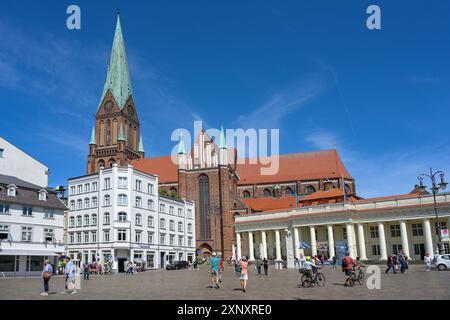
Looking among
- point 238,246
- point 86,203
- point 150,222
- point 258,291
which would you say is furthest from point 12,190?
point 238,246

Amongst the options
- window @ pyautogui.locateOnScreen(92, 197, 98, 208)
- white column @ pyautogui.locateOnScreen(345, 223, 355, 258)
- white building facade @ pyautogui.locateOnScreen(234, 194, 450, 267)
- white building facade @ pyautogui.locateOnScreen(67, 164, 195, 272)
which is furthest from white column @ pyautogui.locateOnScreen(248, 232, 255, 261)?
window @ pyautogui.locateOnScreen(92, 197, 98, 208)

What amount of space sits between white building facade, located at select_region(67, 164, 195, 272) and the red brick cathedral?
1581cm

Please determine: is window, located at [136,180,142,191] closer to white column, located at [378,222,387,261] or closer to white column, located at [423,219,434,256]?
white column, located at [378,222,387,261]

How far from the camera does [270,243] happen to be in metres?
71.6

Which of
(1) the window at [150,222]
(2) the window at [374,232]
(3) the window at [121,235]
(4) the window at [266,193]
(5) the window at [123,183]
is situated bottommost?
(2) the window at [374,232]

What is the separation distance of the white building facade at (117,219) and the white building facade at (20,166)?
7.23 metres

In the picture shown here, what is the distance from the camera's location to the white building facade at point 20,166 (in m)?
48.0

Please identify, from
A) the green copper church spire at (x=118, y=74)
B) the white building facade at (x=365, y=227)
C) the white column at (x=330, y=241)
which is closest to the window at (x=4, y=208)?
the white building facade at (x=365, y=227)

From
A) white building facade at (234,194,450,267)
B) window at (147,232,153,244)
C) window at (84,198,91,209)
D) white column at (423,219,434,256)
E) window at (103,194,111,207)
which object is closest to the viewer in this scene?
white column at (423,219,434,256)

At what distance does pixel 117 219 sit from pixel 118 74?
2105 inches

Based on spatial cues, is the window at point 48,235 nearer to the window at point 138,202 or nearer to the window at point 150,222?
the window at point 138,202

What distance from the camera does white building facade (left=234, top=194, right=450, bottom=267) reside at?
174 ft
